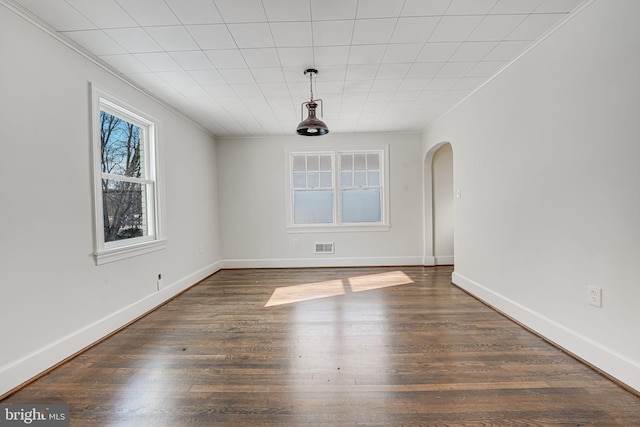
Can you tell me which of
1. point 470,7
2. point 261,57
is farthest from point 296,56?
point 470,7

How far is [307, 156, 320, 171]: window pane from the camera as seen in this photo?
575 centimetres

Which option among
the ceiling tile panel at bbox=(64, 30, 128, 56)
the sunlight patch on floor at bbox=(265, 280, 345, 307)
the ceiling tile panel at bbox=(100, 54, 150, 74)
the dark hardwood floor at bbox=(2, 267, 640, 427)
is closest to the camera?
the dark hardwood floor at bbox=(2, 267, 640, 427)

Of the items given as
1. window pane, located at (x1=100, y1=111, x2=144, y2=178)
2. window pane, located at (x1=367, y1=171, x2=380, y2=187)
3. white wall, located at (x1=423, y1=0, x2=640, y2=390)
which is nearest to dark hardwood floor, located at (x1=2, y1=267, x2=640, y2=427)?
white wall, located at (x1=423, y1=0, x2=640, y2=390)

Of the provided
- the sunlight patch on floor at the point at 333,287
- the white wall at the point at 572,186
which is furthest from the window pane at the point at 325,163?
the white wall at the point at 572,186

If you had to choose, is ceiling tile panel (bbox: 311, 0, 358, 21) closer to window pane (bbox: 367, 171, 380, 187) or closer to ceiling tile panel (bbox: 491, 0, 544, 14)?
ceiling tile panel (bbox: 491, 0, 544, 14)

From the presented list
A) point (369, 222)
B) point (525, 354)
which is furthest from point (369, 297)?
point (369, 222)

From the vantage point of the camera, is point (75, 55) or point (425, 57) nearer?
point (75, 55)

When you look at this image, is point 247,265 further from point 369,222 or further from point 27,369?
point 27,369

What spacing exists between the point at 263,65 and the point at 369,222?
3.63 m

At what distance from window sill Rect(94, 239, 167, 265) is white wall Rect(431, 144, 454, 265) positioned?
4.63 m

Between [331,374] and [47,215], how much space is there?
240 cm

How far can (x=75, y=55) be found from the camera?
246cm

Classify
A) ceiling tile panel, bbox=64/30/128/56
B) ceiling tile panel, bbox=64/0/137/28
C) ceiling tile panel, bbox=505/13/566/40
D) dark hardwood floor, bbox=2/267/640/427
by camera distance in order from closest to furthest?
dark hardwood floor, bbox=2/267/640/427
ceiling tile panel, bbox=64/0/137/28
ceiling tile panel, bbox=505/13/566/40
ceiling tile panel, bbox=64/30/128/56

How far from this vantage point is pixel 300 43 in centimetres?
246
